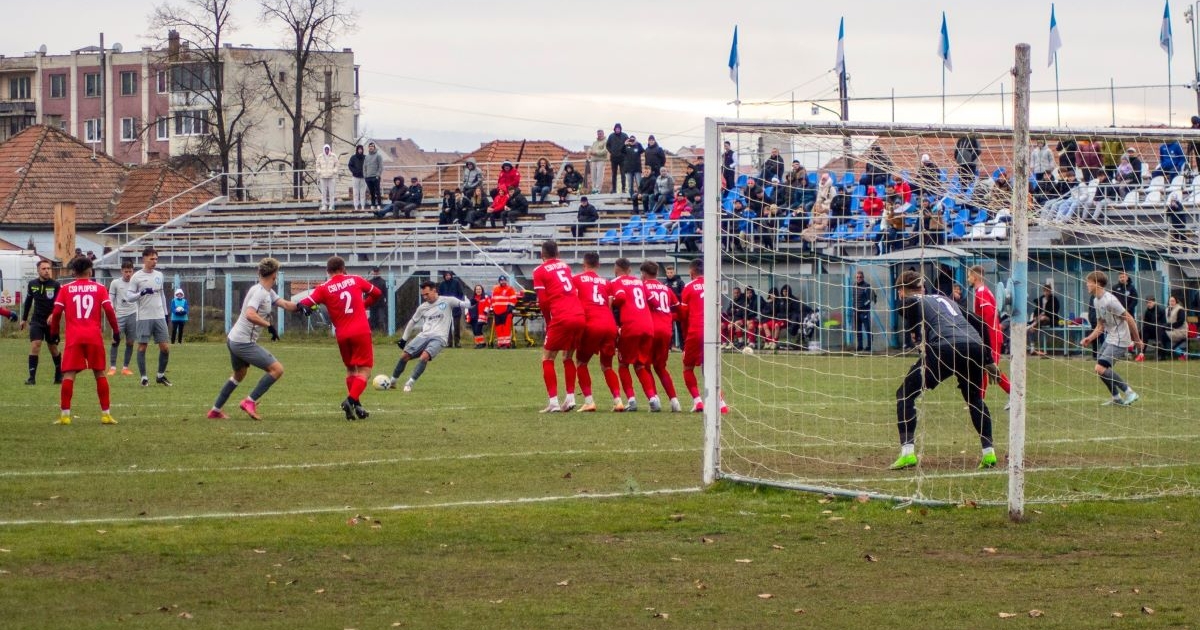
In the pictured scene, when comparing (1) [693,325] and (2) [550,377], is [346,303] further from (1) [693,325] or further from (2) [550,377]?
(1) [693,325]

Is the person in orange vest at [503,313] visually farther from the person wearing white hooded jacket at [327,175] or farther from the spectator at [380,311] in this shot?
the person wearing white hooded jacket at [327,175]

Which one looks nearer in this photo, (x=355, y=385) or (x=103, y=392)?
(x=103, y=392)

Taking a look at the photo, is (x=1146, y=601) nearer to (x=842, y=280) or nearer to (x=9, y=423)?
(x=842, y=280)

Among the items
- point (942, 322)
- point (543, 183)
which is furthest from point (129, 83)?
point (942, 322)

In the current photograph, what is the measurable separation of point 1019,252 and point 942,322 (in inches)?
119

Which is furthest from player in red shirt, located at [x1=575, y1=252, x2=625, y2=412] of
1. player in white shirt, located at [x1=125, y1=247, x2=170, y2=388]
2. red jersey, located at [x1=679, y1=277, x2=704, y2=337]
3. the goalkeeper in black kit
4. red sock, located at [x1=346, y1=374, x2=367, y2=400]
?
player in white shirt, located at [x1=125, y1=247, x2=170, y2=388]

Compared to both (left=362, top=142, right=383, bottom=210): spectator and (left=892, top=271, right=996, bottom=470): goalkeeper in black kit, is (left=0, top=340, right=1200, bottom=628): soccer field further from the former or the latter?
(left=362, top=142, right=383, bottom=210): spectator

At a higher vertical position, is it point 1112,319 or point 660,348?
point 1112,319

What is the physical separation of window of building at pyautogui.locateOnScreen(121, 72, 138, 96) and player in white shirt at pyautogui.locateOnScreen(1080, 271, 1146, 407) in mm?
84093

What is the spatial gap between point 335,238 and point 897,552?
3772 cm

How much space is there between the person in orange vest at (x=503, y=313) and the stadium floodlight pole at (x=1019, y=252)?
27.8 metres

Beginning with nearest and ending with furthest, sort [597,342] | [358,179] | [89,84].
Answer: [597,342]
[358,179]
[89,84]

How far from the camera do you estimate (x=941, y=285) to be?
16.3m

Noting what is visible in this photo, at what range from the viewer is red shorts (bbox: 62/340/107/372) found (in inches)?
628
